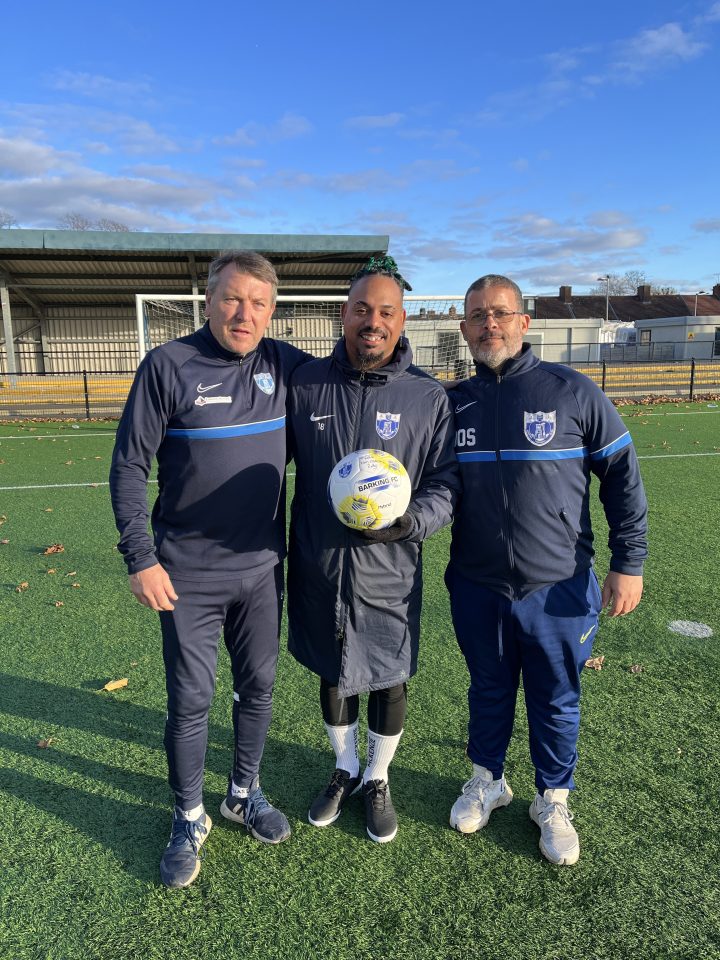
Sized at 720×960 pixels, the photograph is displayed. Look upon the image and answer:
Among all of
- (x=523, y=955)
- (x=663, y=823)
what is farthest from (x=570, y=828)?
(x=523, y=955)

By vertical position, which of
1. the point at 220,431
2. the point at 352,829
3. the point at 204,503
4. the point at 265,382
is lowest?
the point at 352,829

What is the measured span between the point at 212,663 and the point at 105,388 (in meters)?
20.6

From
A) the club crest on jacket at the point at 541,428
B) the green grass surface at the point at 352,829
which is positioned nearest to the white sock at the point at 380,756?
the green grass surface at the point at 352,829

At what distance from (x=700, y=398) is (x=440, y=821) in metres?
24.2

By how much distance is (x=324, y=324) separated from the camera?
25.7 metres

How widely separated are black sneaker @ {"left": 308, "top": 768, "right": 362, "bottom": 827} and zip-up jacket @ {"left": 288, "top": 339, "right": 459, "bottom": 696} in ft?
1.61

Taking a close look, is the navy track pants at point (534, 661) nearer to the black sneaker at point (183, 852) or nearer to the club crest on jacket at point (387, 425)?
the club crest on jacket at point (387, 425)

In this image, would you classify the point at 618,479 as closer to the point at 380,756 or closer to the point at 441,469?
the point at 441,469

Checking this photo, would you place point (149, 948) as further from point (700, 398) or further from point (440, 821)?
point (700, 398)

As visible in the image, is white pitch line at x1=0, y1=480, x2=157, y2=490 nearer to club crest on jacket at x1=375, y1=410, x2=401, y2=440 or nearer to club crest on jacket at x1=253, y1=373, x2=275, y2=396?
club crest on jacket at x1=253, y1=373, x2=275, y2=396

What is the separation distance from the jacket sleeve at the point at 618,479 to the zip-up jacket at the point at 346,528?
57 cm

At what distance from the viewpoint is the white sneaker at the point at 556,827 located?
2512 mm

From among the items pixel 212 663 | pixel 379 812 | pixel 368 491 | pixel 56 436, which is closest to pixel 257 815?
pixel 379 812

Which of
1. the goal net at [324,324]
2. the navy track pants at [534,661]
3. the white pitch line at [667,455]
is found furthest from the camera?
the goal net at [324,324]
